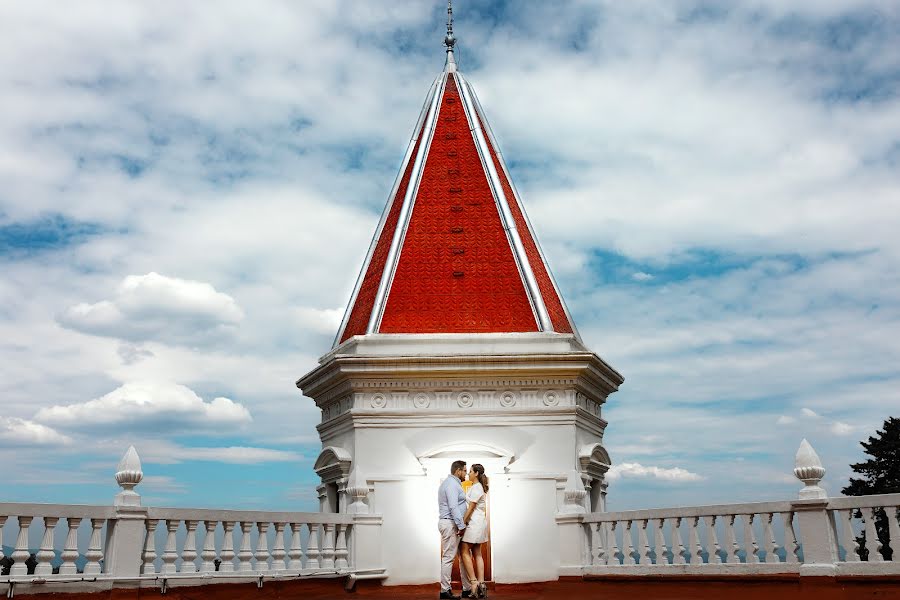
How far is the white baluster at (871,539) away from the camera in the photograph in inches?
363

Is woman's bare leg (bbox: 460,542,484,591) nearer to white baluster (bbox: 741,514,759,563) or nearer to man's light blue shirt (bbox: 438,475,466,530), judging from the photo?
man's light blue shirt (bbox: 438,475,466,530)

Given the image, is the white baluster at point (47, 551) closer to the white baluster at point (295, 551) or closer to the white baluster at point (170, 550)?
the white baluster at point (170, 550)

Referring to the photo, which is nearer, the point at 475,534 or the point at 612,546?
the point at 475,534

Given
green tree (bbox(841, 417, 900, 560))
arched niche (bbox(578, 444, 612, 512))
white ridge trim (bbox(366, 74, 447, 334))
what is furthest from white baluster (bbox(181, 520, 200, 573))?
green tree (bbox(841, 417, 900, 560))

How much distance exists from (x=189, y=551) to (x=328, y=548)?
2.50 metres

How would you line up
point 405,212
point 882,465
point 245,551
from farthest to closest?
point 882,465 < point 405,212 < point 245,551

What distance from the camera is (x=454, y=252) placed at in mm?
15672

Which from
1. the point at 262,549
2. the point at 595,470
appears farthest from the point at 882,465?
the point at 262,549

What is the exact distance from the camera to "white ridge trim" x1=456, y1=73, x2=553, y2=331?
14.8m

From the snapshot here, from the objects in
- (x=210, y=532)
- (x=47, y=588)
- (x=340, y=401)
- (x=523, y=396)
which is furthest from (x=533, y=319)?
(x=47, y=588)

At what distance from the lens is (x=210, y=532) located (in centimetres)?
1080

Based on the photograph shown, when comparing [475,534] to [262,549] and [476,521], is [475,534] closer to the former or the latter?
[476,521]

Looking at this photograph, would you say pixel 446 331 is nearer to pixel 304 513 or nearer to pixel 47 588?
pixel 304 513

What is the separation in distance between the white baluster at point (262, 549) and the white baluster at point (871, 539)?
7.39 m
